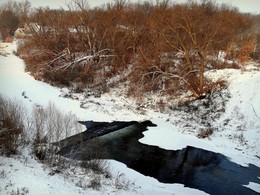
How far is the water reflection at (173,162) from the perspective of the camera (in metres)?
13.2

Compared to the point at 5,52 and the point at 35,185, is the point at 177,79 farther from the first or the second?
the point at 5,52

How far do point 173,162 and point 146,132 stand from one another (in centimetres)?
415

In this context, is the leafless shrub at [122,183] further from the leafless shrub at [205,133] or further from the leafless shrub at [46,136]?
the leafless shrub at [205,133]

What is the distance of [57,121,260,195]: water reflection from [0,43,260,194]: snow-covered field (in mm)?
509


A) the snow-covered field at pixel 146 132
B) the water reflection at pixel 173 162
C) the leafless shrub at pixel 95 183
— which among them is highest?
the snow-covered field at pixel 146 132

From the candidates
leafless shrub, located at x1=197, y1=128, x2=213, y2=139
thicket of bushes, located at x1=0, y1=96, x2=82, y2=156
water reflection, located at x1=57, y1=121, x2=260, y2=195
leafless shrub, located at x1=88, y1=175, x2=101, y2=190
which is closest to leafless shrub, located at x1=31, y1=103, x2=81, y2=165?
thicket of bushes, located at x1=0, y1=96, x2=82, y2=156

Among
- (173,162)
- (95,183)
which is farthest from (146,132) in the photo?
(95,183)

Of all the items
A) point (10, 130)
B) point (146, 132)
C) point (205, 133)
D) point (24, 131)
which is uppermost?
point (10, 130)

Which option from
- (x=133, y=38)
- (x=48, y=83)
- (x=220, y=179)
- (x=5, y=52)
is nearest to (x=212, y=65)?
(x=133, y=38)

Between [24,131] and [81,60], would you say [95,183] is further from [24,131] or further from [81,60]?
[81,60]

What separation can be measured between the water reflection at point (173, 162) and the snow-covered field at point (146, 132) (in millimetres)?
509

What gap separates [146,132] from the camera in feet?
61.6

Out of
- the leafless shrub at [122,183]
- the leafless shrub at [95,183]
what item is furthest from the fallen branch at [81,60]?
the leafless shrub at [95,183]

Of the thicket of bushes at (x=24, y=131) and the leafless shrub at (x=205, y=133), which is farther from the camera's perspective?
the leafless shrub at (x=205, y=133)
